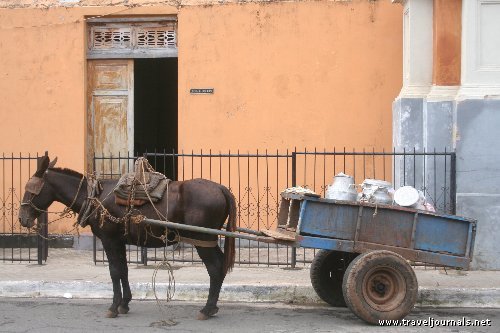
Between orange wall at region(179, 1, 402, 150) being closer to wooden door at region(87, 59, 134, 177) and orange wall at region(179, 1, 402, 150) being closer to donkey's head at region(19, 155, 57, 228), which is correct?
wooden door at region(87, 59, 134, 177)

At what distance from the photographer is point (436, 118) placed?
37.0 ft

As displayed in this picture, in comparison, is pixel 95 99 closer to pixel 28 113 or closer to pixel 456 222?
pixel 28 113

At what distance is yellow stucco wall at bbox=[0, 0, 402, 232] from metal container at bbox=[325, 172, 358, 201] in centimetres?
439

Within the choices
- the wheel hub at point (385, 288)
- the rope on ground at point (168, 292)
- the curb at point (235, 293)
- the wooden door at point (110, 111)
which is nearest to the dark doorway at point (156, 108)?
the wooden door at point (110, 111)

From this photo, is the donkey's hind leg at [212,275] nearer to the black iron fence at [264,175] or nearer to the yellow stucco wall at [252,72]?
the black iron fence at [264,175]

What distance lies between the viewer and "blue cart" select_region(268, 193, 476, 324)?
26.0 ft

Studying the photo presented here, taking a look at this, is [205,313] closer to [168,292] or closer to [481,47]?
[168,292]

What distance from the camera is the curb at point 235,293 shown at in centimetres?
928

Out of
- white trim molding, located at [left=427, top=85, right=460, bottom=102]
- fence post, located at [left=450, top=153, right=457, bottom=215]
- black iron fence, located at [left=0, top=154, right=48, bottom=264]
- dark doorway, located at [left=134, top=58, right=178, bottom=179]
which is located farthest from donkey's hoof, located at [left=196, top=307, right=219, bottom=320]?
dark doorway, located at [left=134, top=58, right=178, bottom=179]

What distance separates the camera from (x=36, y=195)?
27.6ft

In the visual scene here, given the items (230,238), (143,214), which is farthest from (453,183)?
(143,214)

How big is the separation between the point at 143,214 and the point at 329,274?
2.23 meters

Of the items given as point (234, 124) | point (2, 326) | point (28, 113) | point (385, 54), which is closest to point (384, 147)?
point (385, 54)

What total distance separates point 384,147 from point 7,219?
21.2ft
